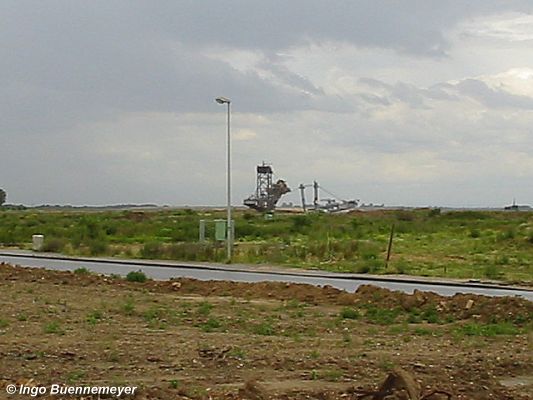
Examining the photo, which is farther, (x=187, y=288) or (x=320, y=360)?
(x=187, y=288)

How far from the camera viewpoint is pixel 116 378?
1104 centimetres

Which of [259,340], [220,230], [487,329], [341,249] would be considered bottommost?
[487,329]

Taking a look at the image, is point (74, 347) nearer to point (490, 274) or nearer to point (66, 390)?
point (66, 390)

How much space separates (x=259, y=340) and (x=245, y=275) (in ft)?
60.9

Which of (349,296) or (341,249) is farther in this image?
(341,249)

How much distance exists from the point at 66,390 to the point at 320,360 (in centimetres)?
414

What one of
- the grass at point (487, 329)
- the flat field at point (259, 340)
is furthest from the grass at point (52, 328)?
the grass at point (487, 329)

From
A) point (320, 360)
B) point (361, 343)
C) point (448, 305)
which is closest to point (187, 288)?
point (448, 305)

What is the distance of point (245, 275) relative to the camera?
33844 millimetres

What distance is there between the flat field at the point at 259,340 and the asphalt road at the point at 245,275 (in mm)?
5710

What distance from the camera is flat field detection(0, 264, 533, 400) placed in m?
11.0

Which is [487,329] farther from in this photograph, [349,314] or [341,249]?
[341,249]

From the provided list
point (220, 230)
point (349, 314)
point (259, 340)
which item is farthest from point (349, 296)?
point (220, 230)

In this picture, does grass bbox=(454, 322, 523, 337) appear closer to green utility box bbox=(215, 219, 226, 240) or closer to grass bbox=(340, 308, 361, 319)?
grass bbox=(340, 308, 361, 319)
